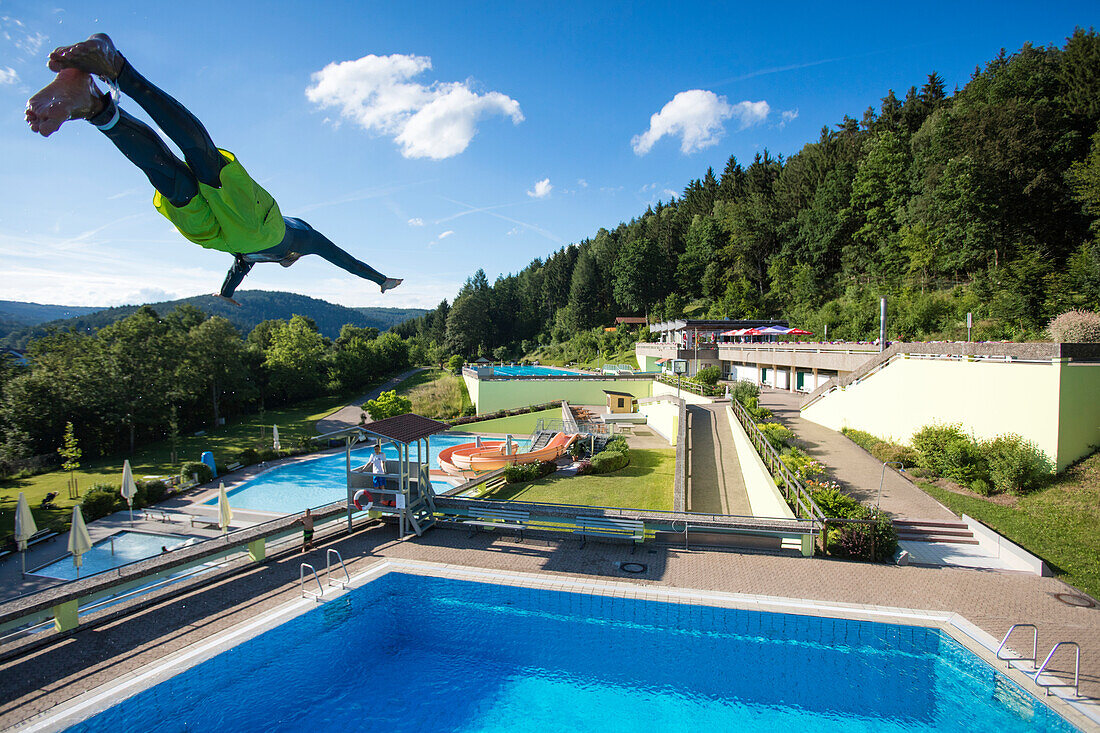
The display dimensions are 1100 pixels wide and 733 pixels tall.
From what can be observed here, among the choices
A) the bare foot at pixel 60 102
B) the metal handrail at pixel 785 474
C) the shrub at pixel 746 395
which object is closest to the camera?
the bare foot at pixel 60 102

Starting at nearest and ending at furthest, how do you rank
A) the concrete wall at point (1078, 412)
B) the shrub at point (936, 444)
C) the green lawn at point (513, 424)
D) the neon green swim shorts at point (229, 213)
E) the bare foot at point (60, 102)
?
1. the bare foot at point (60, 102)
2. the neon green swim shorts at point (229, 213)
3. the concrete wall at point (1078, 412)
4. the shrub at point (936, 444)
5. the green lawn at point (513, 424)

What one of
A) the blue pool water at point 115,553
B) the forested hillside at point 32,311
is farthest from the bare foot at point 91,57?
the forested hillside at point 32,311

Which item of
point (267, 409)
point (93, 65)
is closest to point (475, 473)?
point (93, 65)

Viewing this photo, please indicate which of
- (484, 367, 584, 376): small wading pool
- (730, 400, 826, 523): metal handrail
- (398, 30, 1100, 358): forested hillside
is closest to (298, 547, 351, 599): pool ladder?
(730, 400, 826, 523): metal handrail

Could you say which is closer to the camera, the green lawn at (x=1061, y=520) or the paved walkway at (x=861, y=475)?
the green lawn at (x=1061, y=520)

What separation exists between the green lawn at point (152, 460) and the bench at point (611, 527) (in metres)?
15.4

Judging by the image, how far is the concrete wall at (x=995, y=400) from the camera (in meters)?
11.7

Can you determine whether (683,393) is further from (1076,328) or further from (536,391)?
(1076,328)

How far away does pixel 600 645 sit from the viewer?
23.6ft

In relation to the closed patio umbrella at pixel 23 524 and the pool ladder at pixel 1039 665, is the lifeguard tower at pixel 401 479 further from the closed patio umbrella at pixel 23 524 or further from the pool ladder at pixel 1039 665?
the pool ladder at pixel 1039 665

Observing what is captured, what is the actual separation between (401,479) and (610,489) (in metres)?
8.33

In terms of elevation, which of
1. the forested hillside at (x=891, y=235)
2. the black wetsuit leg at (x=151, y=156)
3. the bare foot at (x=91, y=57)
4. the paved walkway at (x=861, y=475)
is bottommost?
the paved walkway at (x=861, y=475)

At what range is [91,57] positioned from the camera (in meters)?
3.31

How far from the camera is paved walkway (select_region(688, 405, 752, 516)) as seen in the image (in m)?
14.5
